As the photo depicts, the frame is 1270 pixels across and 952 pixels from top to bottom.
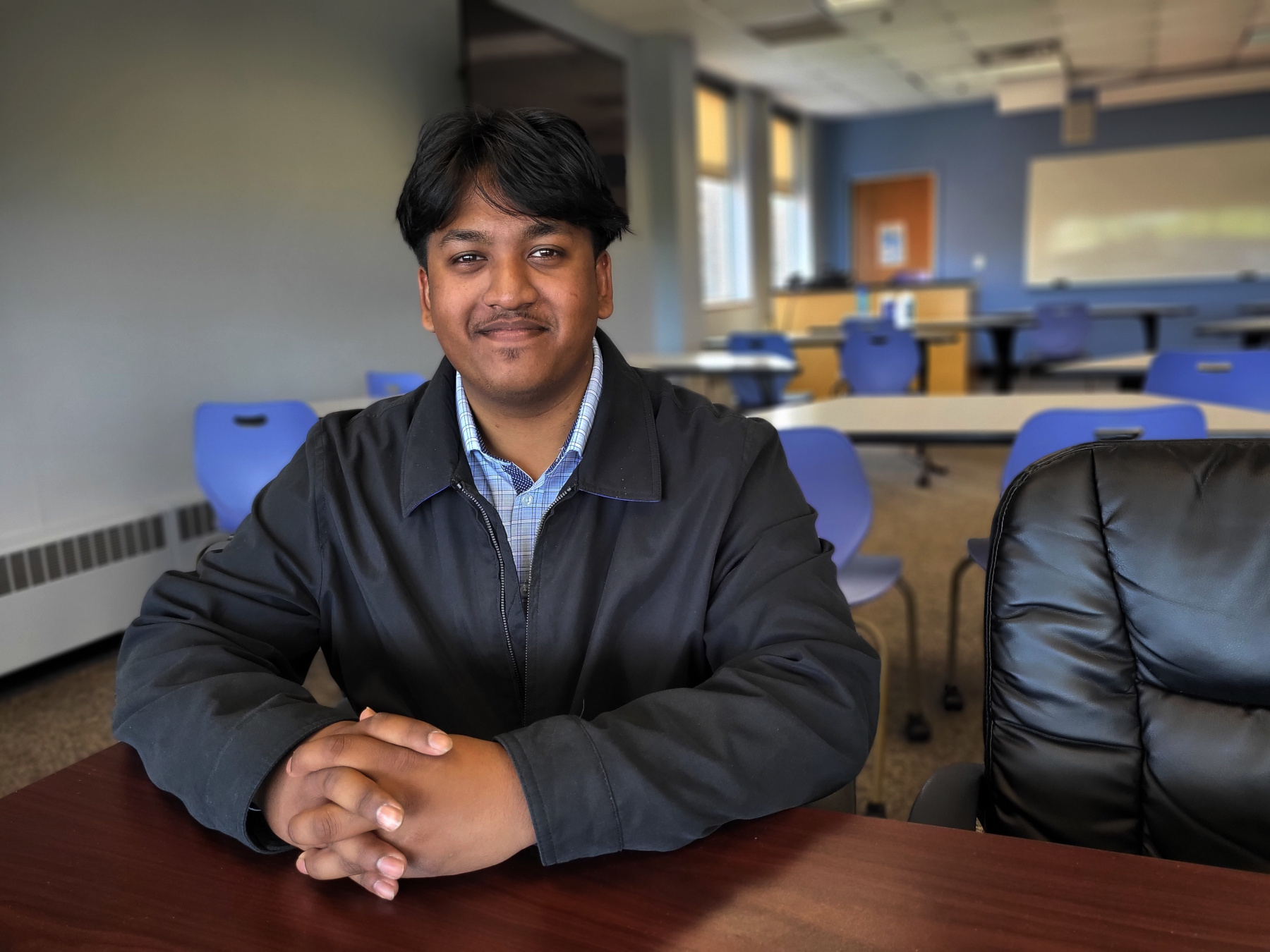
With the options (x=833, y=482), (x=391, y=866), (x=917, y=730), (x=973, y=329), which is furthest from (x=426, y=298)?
(x=973, y=329)

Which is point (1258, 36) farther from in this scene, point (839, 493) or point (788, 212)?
point (839, 493)

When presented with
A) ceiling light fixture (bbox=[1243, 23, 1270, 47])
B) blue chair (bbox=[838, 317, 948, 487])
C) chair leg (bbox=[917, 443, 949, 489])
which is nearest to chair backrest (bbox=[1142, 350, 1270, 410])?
chair leg (bbox=[917, 443, 949, 489])

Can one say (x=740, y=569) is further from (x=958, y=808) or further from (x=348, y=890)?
(x=348, y=890)

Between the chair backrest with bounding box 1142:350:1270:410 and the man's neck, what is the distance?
9.32ft

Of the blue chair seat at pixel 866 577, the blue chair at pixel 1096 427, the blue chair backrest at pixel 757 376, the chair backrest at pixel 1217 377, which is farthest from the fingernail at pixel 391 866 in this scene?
the blue chair backrest at pixel 757 376

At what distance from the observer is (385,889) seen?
0.64 metres

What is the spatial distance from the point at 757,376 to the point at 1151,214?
26.7 feet

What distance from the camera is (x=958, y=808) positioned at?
912 mm

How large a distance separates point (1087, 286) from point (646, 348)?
6411 mm

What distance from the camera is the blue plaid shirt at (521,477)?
3.52 feet

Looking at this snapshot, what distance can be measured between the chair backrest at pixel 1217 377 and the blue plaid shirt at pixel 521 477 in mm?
2850

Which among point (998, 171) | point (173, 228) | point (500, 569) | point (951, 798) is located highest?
point (998, 171)

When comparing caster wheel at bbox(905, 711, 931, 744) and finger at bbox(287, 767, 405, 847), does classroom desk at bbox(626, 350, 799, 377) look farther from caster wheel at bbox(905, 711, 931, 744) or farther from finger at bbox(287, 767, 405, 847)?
finger at bbox(287, 767, 405, 847)

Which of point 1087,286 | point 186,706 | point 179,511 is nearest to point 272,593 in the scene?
point 186,706
